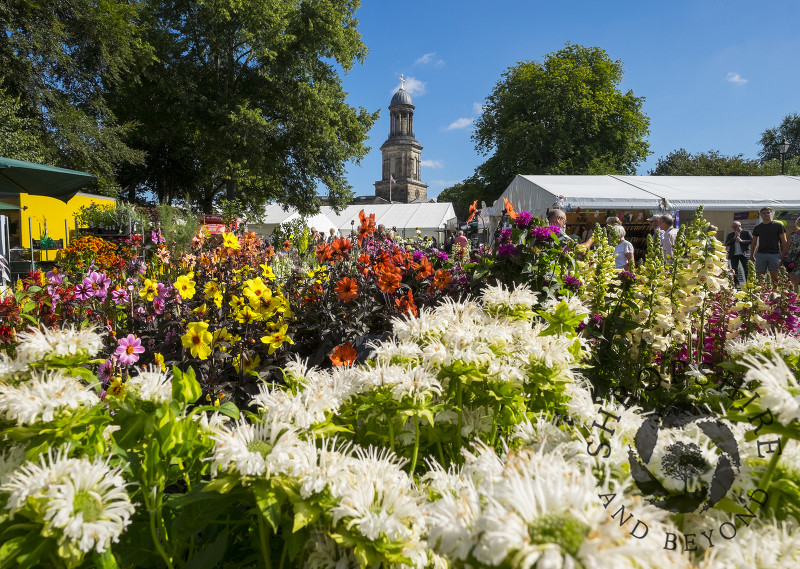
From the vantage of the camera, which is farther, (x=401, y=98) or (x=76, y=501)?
(x=401, y=98)

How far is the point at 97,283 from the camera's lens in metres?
3.30

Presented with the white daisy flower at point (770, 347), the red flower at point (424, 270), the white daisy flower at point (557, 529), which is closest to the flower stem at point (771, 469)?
the white daisy flower at point (557, 529)

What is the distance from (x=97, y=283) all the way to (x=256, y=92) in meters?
19.8

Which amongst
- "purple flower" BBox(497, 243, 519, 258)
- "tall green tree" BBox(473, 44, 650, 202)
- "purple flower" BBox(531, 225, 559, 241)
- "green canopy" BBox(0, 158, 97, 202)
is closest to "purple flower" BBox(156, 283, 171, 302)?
"purple flower" BBox(497, 243, 519, 258)

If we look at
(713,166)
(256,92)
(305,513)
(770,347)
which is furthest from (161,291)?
(713,166)

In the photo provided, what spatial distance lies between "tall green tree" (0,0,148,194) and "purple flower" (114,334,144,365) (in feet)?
55.5

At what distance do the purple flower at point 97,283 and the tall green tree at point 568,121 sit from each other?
91.0 ft

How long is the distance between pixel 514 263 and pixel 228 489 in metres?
2.67

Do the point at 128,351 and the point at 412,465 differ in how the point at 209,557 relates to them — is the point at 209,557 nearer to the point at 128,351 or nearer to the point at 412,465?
the point at 412,465

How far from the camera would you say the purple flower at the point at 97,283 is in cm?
325

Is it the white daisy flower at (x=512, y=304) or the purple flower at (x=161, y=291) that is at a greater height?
the white daisy flower at (x=512, y=304)

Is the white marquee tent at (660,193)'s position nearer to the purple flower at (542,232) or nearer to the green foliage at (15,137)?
the purple flower at (542,232)

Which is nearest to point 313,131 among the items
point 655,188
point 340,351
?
point 655,188

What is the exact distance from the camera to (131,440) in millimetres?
1123
